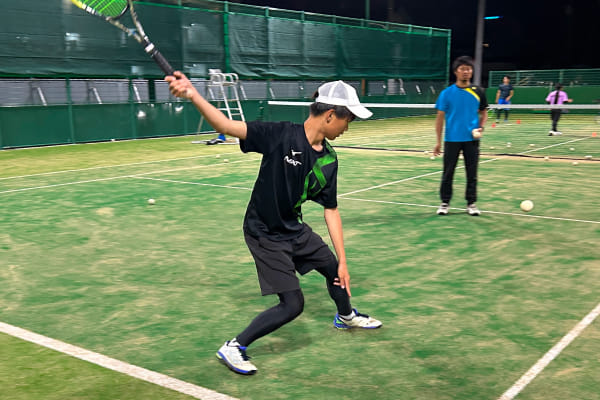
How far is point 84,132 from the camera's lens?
18422 millimetres

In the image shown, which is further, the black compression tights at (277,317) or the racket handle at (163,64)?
the black compression tights at (277,317)

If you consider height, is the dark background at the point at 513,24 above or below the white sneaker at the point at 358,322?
above

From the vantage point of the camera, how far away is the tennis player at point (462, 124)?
7477mm

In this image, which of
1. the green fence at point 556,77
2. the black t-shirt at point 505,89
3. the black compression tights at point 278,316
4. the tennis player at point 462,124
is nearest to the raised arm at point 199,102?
the black compression tights at point 278,316

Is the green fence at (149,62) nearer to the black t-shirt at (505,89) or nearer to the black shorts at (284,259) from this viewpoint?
the black t-shirt at (505,89)

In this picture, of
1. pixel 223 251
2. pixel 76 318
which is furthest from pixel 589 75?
pixel 76 318

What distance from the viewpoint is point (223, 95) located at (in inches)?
701

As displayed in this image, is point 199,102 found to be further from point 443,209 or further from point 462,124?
point 443,209

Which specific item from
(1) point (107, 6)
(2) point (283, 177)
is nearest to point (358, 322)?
(2) point (283, 177)

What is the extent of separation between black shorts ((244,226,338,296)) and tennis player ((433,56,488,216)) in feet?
14.0

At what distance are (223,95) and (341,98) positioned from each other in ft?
48.7

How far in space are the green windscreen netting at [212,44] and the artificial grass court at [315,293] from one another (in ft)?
27.0

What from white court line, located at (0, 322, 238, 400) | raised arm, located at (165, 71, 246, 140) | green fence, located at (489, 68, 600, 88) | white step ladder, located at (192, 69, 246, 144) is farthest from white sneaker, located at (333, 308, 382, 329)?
green fence, located at (489, 68, 600, 88)

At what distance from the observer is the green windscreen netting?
16.5 metres
